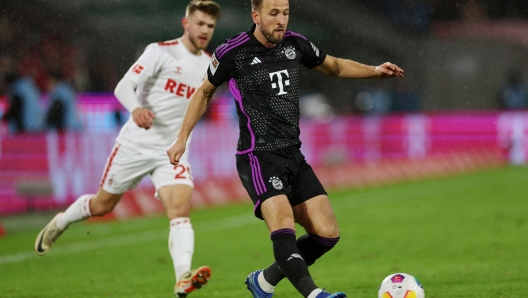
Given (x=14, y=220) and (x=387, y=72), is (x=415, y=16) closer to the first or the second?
(x=14, y=220)

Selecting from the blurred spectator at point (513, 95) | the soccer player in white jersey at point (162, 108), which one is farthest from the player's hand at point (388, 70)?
the blurred spectator at point (513, 95)

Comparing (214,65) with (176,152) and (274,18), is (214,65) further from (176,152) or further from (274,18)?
(176,152)

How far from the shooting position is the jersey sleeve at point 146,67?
7547mm

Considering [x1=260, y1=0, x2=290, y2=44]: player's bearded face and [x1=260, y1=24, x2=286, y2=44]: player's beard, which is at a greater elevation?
[x1=260, y1=0, x2=290, y2=44]: player's bearded face

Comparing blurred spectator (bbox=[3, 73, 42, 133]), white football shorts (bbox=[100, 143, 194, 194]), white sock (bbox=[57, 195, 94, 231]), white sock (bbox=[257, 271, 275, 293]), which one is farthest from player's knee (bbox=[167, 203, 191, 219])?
blurred spectator (bbox=[3, 73, 42, 133])

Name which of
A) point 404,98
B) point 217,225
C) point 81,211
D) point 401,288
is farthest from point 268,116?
point 404,98

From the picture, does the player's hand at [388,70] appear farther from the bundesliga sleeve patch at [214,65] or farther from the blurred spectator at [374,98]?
the blurred spectator at [374,98]

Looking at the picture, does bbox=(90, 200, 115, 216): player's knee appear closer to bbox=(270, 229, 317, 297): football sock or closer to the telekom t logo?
the telekom t logo

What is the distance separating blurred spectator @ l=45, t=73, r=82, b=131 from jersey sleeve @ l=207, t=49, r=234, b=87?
28.5ft

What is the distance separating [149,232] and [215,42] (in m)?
11.1

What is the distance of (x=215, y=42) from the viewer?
22922mm

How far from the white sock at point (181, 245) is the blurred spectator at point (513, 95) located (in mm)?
16044

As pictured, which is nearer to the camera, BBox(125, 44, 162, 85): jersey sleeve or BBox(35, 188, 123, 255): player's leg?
BBox(125, 44, 162, 85): jersey sleeve

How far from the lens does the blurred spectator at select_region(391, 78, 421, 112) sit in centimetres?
2247
